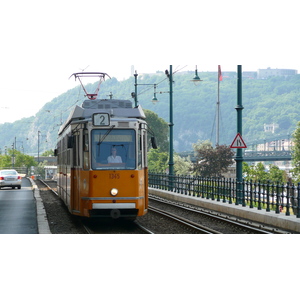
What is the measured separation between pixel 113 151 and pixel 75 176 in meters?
1.69

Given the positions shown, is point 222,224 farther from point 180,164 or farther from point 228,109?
point 228,109

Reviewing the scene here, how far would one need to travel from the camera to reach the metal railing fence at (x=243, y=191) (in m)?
15.7

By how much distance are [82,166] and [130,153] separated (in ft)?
3.88

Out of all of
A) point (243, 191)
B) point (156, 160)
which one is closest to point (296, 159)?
point (156, 160)

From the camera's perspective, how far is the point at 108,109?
14828mm

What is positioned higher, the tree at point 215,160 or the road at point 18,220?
the tree at point 215,160

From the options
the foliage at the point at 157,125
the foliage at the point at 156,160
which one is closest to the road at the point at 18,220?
the foliage at the point at 156,160

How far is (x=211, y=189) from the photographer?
2347 centimetres

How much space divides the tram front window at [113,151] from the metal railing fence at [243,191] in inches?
149

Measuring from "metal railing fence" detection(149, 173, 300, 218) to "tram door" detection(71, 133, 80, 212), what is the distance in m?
4.87

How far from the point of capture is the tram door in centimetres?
1483

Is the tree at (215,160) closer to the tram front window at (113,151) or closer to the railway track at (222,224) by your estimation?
the railway track at (222,224)

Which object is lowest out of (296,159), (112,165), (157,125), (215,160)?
(112,165)

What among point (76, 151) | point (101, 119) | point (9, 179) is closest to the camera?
point (101, 119)
